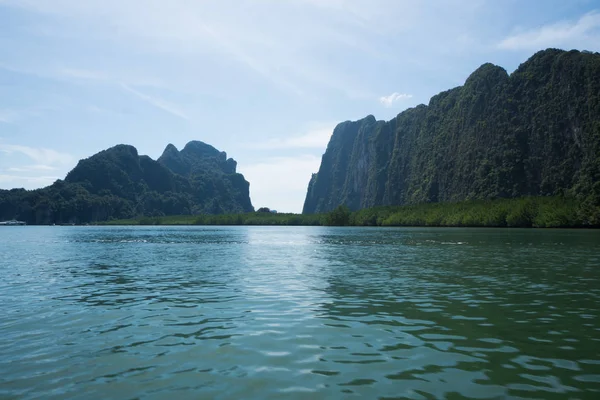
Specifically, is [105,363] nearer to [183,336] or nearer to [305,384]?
[183,336]

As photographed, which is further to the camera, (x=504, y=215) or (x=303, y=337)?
(x=504, y=215)

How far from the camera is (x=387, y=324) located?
16.2 meters

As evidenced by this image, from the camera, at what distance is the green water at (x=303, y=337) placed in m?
10.2

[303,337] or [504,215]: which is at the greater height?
[504,215]

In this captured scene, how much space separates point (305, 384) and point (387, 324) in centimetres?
664

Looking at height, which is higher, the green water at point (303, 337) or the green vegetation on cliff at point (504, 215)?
the green vegetation on cliff at point (504, 215)

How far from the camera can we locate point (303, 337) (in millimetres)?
14438

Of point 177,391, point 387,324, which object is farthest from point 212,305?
point 177,391

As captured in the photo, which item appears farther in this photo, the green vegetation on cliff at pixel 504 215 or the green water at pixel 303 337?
the green vegetation on cliff at pixel 504 215

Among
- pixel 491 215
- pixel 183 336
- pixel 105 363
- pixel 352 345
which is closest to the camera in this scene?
pixel 105 363

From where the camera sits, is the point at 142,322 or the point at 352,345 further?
the point at 142,322

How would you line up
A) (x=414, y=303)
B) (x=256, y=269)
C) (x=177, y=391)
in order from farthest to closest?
(x=256, y=269) < (x=414, y=303) < (x=177, y=391)

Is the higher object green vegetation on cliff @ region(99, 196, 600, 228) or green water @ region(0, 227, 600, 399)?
green vegetation on cliff @ region(99, 196, 600, 228)

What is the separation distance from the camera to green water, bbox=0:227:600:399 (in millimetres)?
10168
